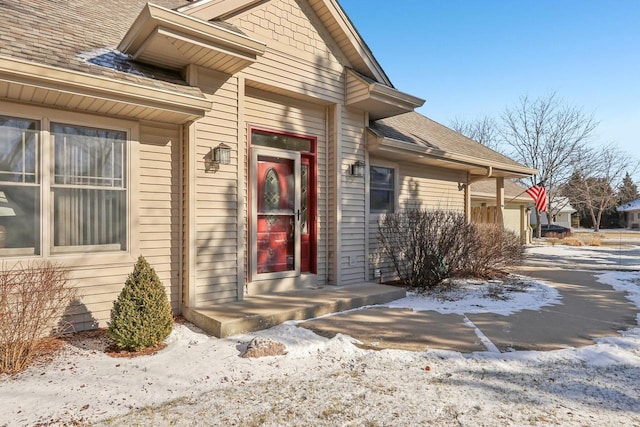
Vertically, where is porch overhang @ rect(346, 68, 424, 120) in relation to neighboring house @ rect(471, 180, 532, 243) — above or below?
above

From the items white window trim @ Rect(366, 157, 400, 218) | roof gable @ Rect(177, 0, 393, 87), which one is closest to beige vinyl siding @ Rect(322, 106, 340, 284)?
roof gable @ Rect(177, 0, 393, 87)

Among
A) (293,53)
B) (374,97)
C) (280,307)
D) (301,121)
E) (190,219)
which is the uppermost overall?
(293,53)

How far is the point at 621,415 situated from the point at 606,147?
3071cm

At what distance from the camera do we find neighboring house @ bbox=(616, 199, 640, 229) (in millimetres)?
47969

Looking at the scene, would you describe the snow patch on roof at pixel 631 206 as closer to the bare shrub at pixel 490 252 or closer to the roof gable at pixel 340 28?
the bare shrub at pixel 490 252

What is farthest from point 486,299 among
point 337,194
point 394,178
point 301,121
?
point 301,121

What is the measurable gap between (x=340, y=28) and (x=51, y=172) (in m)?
4.86

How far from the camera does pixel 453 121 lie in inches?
1431

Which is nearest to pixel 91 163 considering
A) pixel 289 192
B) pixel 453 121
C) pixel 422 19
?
pixel 289 192

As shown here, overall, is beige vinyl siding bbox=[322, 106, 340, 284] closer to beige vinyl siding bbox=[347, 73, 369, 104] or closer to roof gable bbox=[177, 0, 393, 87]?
beige vinyl siding bbox=[347, 73, 369, 104]

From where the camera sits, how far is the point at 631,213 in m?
50.8

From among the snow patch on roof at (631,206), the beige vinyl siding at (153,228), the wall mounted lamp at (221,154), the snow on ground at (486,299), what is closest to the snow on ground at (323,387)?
the beige vinyl siding at (153,228)

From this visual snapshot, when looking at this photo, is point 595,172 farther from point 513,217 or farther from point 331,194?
point 331,194

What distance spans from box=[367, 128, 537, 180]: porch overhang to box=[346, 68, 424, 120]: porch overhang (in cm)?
51
